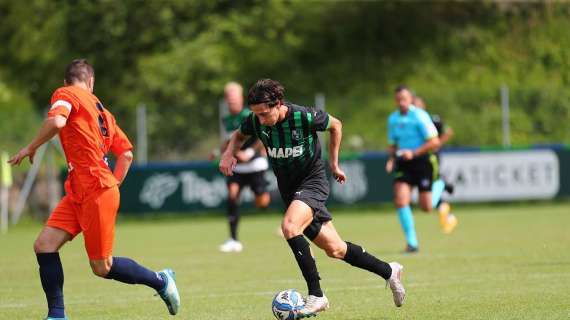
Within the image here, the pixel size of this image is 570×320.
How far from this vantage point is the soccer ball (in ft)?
26.7

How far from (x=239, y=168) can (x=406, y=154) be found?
2881 mm

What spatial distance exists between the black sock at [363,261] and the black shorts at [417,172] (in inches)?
251

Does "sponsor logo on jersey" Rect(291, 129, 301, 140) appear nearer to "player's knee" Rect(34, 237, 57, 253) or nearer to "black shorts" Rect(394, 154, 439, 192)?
"player's knee" Rect(34, 237, 57, 253)

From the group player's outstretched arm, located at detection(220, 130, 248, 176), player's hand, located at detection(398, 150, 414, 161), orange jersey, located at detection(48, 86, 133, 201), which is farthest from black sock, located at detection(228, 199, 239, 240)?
orange jersey, located at detection(48, 86, 133, 201)

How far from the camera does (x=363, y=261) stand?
8.69 m

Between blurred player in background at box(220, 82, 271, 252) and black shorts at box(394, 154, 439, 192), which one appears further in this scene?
blurred player in background at box(220, 82, 271, 252)

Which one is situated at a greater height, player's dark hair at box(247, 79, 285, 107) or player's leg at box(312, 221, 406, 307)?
player's dark hair at box(247, 79, 285, 107)

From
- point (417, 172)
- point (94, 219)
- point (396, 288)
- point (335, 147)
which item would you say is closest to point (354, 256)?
point (396, 288)

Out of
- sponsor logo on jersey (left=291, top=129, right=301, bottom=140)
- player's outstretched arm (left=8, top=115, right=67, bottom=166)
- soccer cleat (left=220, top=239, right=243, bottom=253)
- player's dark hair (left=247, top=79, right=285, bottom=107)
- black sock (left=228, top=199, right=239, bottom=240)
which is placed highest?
player's dark hair (left=247, top=79, right=285, bottom=107)

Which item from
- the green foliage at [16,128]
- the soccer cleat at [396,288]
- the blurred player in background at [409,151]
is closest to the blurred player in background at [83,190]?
the soccer cleat at [396,288]

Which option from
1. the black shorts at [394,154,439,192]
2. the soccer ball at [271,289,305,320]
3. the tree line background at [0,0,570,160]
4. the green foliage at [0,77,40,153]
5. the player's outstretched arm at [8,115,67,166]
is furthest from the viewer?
the tree line background at [0,0,570,160]

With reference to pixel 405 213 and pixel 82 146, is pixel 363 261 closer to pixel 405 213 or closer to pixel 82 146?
pixel 82 146

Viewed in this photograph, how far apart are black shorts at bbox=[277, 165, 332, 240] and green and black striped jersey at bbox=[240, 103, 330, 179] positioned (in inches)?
3.1

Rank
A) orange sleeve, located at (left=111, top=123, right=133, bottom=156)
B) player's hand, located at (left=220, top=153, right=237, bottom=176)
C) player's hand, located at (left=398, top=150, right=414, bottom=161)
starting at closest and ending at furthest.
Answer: orange sleeve, located at (left=111, top=123, right=133, bottom=156) → player's hand, located at (left=220, top=153, right=237, bottom=176) → player's hand, located at (left=398, top=150, right=414, bottom=161)
